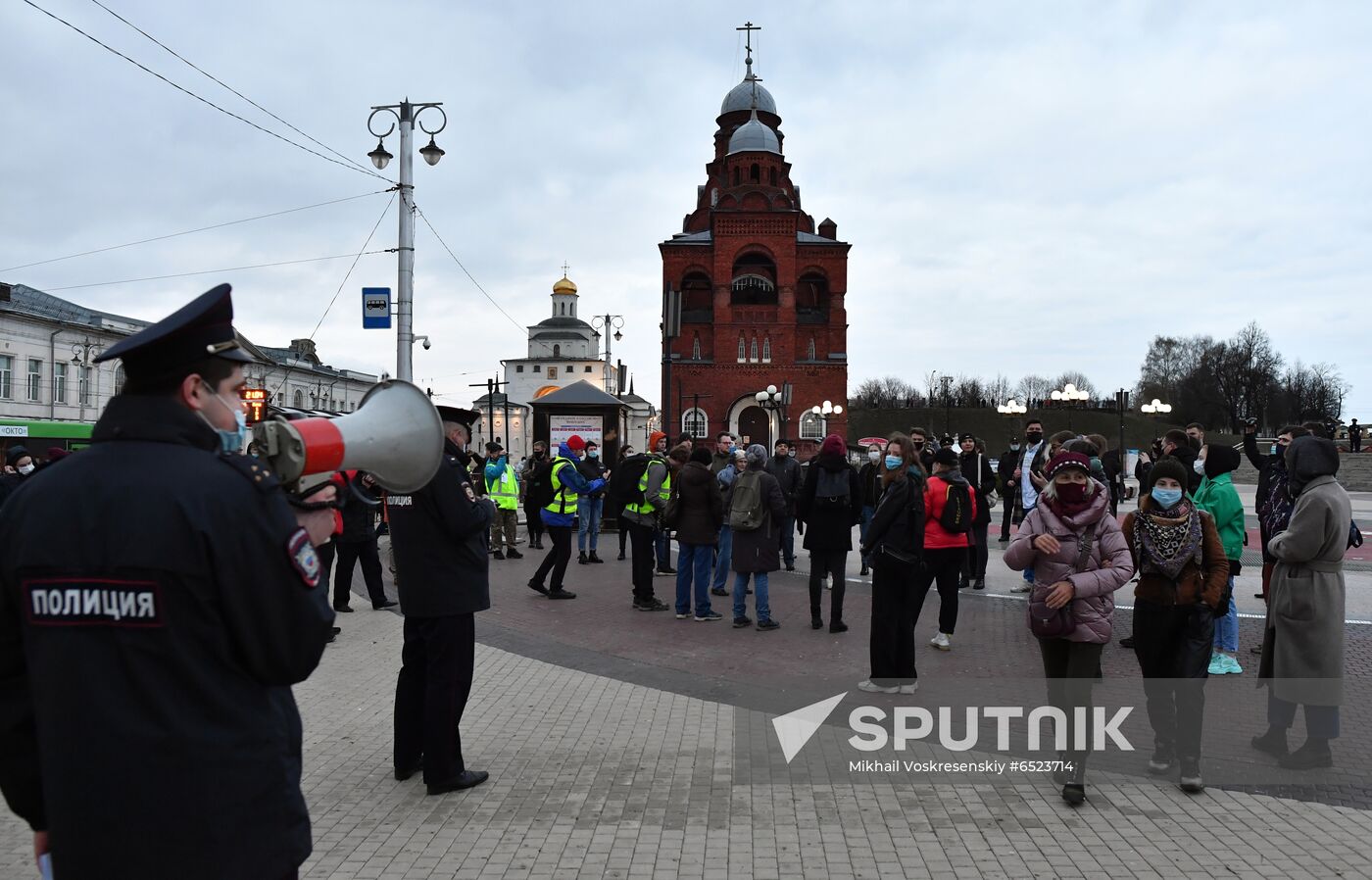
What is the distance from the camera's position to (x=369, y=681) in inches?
283

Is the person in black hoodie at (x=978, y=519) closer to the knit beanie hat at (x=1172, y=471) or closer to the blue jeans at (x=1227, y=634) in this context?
the blue jeans at (x=1227, y=634)

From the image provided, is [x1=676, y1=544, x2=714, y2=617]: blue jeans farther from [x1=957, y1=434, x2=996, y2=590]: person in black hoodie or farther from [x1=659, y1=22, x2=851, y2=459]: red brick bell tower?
[x1=659, y1=22, x2=851, y2=459]: red brick bell tower

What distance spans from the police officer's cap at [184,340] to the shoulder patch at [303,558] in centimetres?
48

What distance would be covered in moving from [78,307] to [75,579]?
5984 centimetres

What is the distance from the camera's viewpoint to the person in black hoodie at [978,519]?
11680 mm

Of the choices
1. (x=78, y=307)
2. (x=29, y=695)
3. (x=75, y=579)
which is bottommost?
(x=29, y=695)

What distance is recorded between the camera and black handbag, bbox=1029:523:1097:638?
5.00 m

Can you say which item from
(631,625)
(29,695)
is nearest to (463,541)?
(29,695)

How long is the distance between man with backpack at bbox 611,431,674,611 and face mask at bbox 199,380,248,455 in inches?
324

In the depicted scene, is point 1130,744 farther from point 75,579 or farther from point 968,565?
point 968,565

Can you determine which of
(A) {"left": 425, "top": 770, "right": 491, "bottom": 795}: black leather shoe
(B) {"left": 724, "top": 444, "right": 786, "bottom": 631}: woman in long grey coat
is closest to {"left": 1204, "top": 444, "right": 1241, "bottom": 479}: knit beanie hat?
(B) {"left": 724, "top": 444, "right": 786, "bottom": 631}: woman in long grey coat

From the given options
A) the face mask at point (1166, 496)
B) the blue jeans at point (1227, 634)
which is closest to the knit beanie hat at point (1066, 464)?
the face mask at point (1166, 496)

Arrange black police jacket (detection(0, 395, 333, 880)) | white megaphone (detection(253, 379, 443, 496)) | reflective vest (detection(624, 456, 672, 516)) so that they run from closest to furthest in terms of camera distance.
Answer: black police jacket (detection(0, 395, 333, 880)) < white megaphone (detection(253, 379, 443, 496)) < reflective vest (detection(624, 456, 672, 516))

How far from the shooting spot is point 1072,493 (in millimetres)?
5082
